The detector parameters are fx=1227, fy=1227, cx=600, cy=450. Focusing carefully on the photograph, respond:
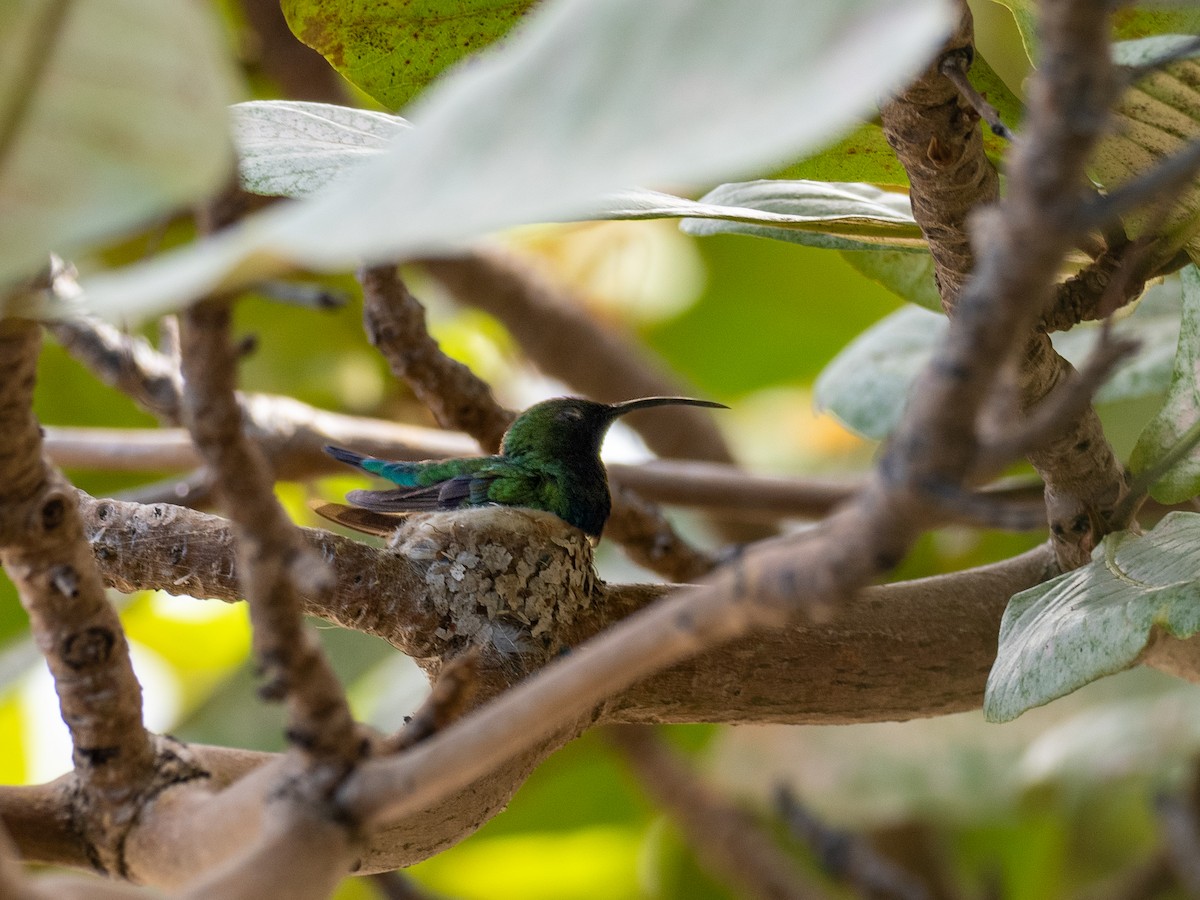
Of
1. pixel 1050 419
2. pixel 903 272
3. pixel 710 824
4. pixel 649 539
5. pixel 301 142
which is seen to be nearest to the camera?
pixel 1050 419

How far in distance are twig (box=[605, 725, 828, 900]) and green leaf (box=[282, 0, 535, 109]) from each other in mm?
1247

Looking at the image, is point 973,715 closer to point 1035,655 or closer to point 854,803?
point 854,803

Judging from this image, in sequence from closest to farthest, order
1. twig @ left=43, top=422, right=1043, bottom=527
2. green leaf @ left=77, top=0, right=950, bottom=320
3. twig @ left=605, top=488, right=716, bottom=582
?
1. green leaf @ left=77, top=0, right=950, bottom=320
2. twig @ left=605, top=488, right=716, bottom=582
3. twig @ left=43, top=422, right=1043, bottom=527

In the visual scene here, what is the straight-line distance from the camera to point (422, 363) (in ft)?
3.76

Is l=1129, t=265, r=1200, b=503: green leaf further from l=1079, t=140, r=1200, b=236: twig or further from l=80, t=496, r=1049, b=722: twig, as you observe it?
l=1079, t=140, r=1200, b=236: twig

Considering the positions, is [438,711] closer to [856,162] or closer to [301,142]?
[301,142]

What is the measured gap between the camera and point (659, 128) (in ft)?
1.13

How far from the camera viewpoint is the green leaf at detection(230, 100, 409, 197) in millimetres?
695

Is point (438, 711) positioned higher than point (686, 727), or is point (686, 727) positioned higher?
point (438, 711)

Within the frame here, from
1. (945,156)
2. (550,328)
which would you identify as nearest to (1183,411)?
(945,156)

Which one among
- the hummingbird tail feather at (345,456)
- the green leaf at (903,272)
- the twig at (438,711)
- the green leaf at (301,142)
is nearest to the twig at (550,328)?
the hummingbird tail feather at (345,456)

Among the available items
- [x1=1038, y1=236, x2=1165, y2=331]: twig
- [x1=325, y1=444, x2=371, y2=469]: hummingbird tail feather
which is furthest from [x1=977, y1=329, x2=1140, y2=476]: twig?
[x1=325, y1=444, x2=371, y2=469]: hummingbird tail feather

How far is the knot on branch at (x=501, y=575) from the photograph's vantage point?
2.66 feet

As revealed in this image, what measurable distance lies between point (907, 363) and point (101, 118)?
94 cm
